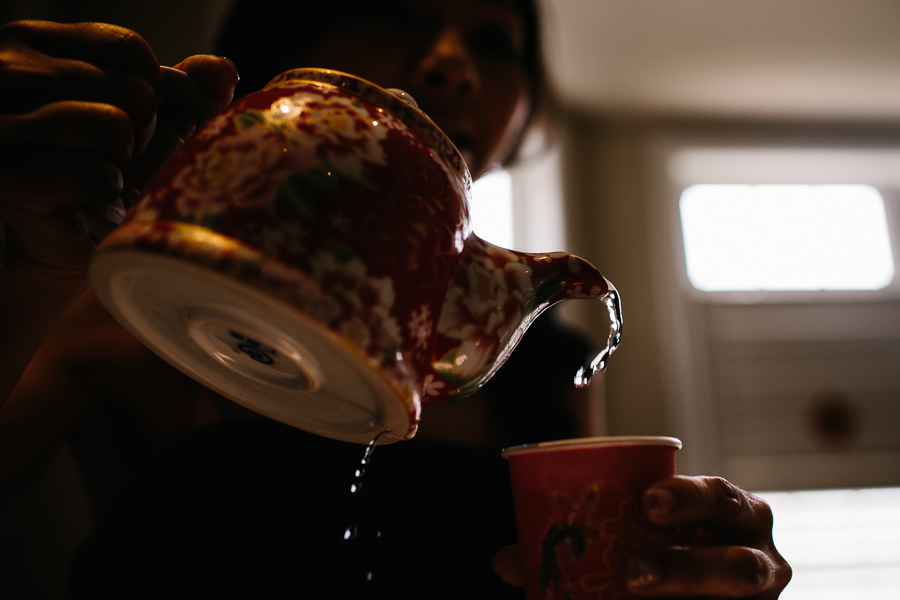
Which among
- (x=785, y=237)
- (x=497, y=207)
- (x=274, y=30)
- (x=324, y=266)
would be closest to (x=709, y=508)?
(x=324, y=266)

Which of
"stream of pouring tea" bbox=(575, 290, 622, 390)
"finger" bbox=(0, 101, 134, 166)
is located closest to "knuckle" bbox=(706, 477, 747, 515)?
"stream of pouring tea" bbox=(575, 290, 622, 390)

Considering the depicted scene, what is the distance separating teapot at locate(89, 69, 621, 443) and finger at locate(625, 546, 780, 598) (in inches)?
A: 7.0

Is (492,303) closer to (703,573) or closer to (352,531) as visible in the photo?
(703,573)

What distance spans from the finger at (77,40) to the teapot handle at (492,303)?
278 millimetres

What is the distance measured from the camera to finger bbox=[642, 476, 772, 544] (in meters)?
0.42

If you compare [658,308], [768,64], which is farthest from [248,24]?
[768,64]

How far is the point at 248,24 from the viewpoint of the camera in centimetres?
113

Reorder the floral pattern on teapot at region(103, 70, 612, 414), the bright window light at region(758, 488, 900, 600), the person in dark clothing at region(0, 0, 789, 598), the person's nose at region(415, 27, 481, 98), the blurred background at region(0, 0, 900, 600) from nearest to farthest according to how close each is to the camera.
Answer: the floral pattern on teapot at region(103, 70, 612, 414)
the person in dark clothing at region(0, 0, 789, 598)
the person's nose at region(415, 27, 481, 98)
the blurred background at region(0, 0, 900, 600)
the bright window light at region(758, 488, 900, 600)

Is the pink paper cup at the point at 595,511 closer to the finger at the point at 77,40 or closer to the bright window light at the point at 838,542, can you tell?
the finger at the point at 77,40

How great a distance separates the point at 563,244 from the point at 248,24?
1.80 metres

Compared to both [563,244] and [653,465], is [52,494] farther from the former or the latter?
[563,244]

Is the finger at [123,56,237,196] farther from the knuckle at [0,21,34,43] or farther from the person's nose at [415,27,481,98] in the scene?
the person's nose at [415,27,481,98]

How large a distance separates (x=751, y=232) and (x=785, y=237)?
20 cm

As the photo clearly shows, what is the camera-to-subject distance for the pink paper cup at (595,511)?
43 centimetres
